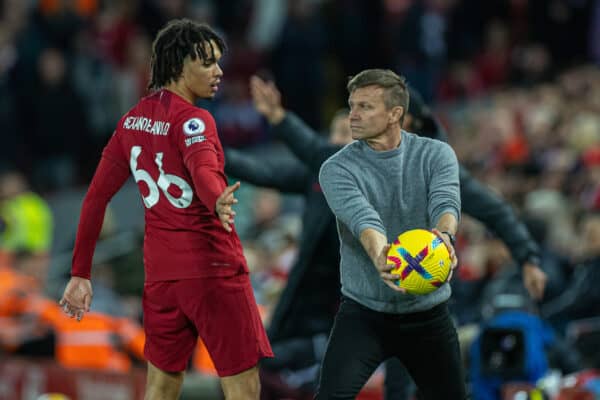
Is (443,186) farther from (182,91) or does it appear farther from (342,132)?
(342,132)

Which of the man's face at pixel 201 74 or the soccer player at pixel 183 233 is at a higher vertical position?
the man's face at pixel 201 74

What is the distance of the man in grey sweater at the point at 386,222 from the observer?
6094 mm

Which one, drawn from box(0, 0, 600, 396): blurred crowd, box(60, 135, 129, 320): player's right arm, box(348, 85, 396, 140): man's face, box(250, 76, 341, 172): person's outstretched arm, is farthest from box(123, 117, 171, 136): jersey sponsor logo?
box(0, 0, 600, 396): blurred crowd

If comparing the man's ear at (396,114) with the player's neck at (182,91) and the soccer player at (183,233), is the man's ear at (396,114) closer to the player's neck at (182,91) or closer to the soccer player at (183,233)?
the soccer player at (183,233)

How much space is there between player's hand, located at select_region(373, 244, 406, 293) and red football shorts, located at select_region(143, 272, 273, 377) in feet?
2.38

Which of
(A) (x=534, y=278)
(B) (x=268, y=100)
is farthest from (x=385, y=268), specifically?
(B) (x=268, y=100)

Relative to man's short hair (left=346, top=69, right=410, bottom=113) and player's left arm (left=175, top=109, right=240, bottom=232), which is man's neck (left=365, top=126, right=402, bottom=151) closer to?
man's short hair (left=346, top=69, right=410, bottom=113)

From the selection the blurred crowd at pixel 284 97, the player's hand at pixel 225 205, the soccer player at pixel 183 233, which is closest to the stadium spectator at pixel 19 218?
the blurred crowd at pixel 284 97

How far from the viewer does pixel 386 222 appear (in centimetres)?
611

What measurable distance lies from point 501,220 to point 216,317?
2.19 metres

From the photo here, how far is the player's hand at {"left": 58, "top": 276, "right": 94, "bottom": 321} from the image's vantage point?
6.34 m

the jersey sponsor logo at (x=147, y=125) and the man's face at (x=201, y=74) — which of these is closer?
the jersey sponsor logo at (x=147, y=125)

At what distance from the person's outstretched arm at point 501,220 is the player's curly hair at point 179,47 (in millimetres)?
1921

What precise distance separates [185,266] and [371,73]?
1.21m
